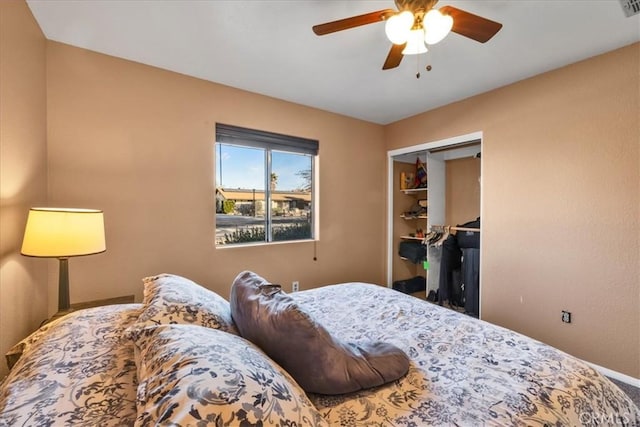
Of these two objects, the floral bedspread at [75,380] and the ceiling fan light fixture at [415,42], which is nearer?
the floral bedspread at [75,380]

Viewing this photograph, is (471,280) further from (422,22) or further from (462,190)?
(422,22)

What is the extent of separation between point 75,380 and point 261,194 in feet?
7.80

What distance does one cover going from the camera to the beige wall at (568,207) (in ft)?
6.77

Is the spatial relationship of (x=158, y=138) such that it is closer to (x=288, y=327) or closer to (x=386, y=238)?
(x=288, y=327)

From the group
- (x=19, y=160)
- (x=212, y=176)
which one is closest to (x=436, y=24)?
(x=212, y=176)

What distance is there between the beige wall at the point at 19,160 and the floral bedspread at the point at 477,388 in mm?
1655

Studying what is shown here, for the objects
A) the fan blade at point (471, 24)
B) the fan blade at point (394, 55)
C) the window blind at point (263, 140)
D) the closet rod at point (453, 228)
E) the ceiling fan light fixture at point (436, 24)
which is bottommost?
the closet rod at point (453, 228)

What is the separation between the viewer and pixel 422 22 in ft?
4.76

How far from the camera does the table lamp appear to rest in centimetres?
141

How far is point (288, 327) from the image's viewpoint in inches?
36.5

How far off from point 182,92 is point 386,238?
2.98 metres

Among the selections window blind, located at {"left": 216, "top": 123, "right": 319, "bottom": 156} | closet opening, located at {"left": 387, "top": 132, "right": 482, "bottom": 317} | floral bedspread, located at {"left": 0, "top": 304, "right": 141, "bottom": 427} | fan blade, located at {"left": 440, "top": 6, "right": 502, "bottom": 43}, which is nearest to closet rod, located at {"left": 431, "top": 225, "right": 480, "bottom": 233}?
closet opening, located at {"left": 387, "top": 132, "right": 482, "bottom": 317}

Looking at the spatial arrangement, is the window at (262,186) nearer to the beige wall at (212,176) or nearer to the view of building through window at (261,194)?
the view of building through window at (261,194)

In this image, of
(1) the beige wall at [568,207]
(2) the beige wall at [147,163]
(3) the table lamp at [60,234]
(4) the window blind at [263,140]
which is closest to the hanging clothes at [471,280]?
(1) the beige wall at [568,207]
